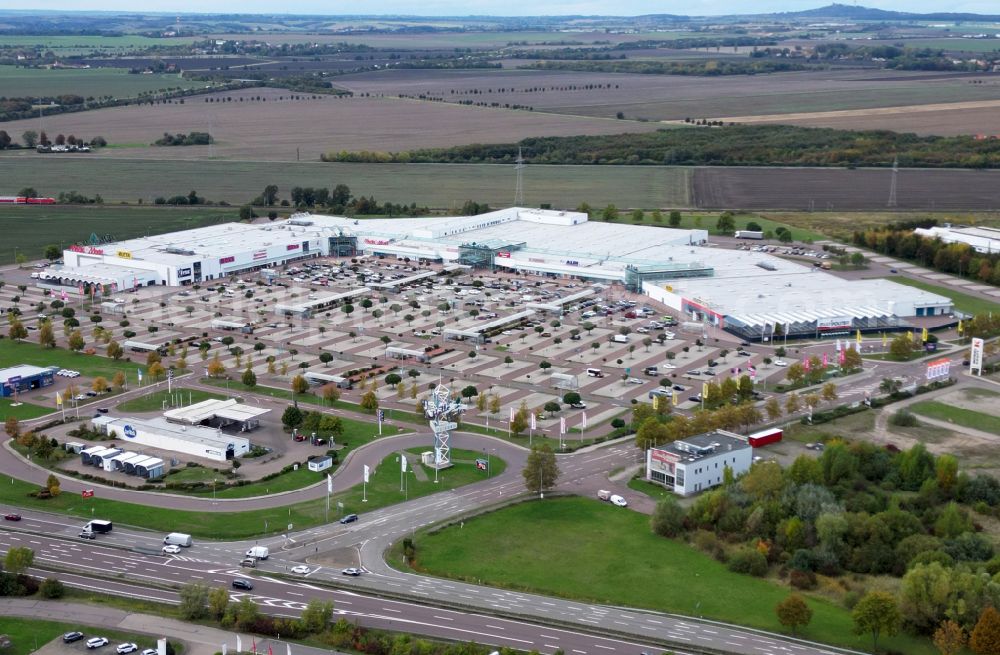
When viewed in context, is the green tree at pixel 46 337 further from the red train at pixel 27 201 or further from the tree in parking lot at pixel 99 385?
the red train at pixel 27 201

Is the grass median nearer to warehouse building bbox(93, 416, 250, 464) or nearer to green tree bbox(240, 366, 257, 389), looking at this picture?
warehouse building bbox(93, 416, 250, 464)

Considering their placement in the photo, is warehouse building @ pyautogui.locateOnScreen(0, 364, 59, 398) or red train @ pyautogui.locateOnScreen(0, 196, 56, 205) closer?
warehouse building @ pyautogui.locateOnScreen(0, 364, 59, 398)

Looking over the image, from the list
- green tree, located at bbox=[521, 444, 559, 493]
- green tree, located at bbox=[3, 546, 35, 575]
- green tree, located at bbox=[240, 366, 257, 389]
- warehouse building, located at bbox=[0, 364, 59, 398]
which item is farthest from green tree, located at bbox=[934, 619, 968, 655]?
warehouse building, located at bbox=[0, 364, 59, 398]

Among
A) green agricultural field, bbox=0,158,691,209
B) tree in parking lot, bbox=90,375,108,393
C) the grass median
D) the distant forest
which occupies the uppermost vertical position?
the distant forest

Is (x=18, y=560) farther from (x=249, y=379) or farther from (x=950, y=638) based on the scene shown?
(x=950, y=638)

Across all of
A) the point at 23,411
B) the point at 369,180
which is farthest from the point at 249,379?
the point at 369,180

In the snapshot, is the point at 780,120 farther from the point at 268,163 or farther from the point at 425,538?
the point at 425,538

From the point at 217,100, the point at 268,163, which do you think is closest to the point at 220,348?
the point at 268,163
